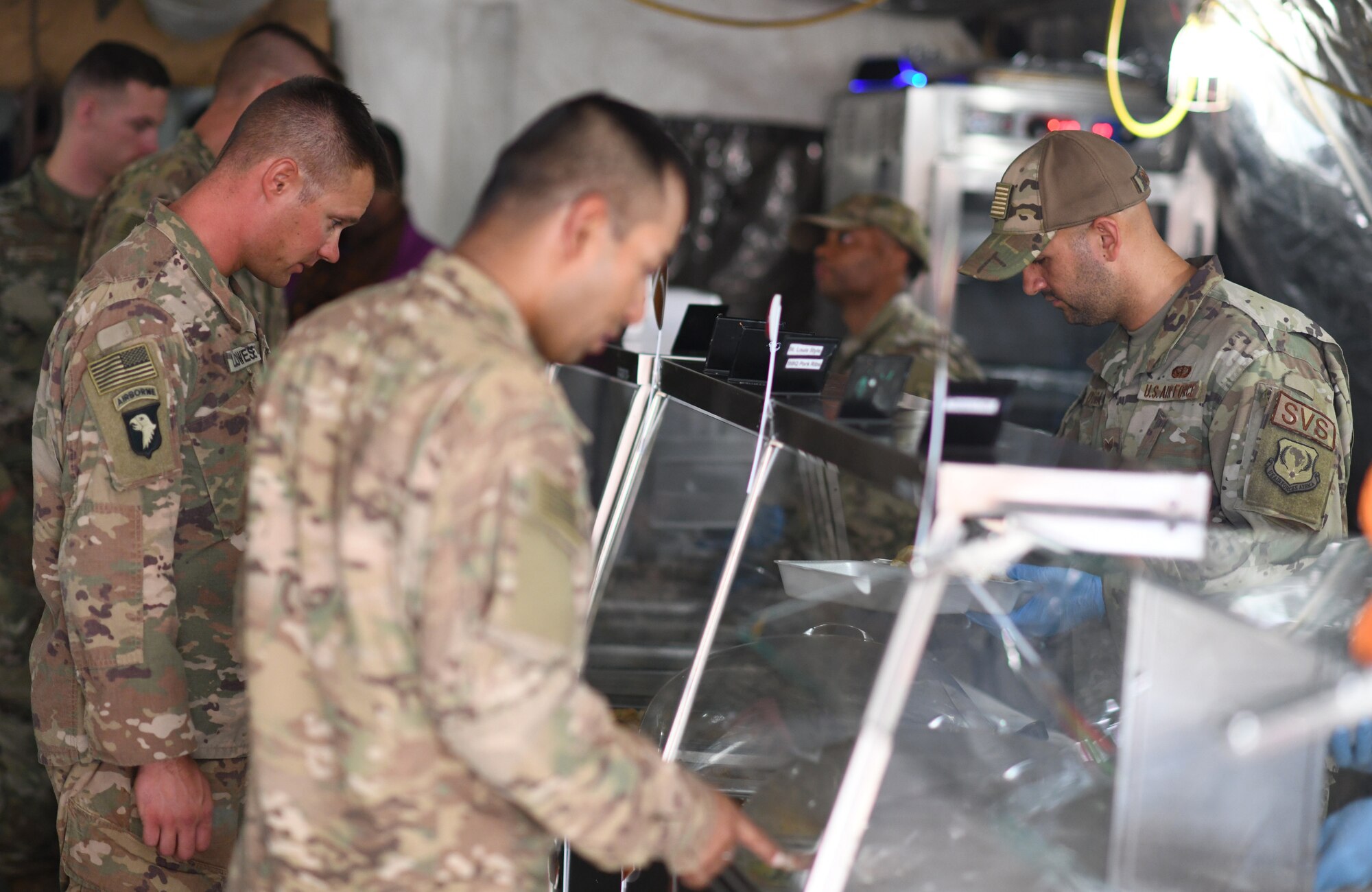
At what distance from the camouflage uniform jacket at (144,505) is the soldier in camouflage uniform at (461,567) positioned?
50 centimetres

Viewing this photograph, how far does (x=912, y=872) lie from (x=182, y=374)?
1.12 meters

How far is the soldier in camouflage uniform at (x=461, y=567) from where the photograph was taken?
97cm

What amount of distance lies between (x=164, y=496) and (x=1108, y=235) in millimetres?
1511

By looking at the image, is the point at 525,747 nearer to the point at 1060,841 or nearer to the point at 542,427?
the point at 542,427

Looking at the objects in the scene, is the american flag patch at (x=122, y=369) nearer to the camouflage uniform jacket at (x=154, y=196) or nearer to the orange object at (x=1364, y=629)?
the camouflage uniform jacket at (x=154, y=196)

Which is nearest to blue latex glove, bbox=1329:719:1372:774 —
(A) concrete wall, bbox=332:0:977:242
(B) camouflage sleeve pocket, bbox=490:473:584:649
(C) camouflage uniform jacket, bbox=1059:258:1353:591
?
(C) camouflage uniform jacket, bbox=1059:258:1353:591

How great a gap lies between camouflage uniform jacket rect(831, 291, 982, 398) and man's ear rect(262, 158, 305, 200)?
1.61 meters

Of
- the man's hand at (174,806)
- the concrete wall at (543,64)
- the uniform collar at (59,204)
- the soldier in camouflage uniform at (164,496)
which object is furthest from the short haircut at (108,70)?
the man's hand at (174,806)

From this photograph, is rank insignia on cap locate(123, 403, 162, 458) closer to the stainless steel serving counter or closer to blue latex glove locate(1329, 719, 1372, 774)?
the stainless steel serving counter

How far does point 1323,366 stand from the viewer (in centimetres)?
202

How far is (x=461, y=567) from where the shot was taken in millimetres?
970

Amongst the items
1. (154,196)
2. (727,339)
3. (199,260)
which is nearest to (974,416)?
(727,339)

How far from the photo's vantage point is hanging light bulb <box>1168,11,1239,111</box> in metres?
3.00

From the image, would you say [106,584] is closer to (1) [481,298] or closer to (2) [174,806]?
(2) [174,806]
